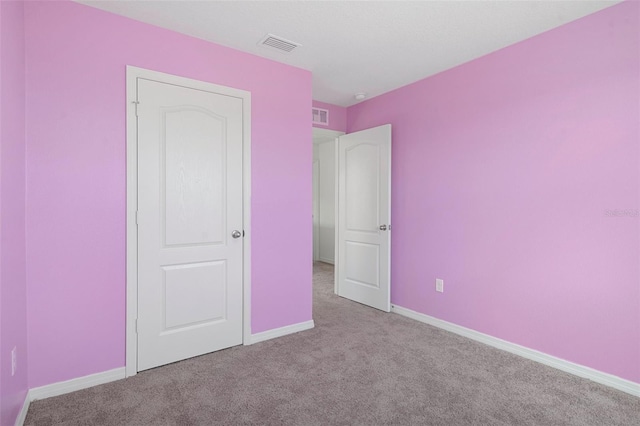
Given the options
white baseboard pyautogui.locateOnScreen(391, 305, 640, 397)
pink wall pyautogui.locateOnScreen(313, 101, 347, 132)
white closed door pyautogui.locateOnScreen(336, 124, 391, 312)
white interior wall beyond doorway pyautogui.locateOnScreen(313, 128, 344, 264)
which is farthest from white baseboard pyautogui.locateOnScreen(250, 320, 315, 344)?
white interior wall beyond doorway pyautogui.locateOnScreen(313, 128, 344, 264)

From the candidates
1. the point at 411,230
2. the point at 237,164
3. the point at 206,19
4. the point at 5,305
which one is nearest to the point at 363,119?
the point at 411,230

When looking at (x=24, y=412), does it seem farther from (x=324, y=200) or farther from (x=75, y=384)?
(x=324, y=200)

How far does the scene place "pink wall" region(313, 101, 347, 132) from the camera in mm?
4187

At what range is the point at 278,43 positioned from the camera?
103 inches

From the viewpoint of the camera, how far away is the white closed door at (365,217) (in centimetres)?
367

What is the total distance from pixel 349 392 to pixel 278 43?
2628 millimetres

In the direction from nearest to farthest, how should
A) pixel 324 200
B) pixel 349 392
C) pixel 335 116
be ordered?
pixel 349 392
pixel 335 116
pixel 324 200

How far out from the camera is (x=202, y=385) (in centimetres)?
218

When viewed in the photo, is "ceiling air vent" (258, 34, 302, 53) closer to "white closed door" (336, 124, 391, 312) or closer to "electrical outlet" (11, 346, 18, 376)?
"white closed door" (336, 124, 391, 312)

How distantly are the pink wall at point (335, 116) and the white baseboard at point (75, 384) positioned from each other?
3.23 m

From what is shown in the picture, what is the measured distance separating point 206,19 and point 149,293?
2.01 metres

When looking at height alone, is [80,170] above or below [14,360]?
above

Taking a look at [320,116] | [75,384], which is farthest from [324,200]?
[75,384]

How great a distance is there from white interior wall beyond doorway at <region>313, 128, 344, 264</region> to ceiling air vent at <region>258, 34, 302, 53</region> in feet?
12.6
